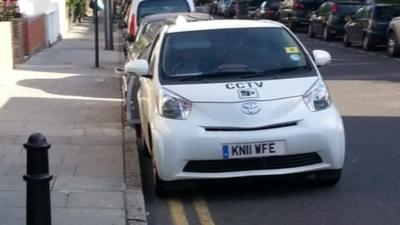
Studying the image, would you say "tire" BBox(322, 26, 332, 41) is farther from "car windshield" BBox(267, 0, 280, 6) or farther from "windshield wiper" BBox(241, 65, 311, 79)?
"windshield wiper" BBox(241, 65, 311, 79)

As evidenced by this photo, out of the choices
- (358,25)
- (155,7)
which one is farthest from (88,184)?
(358,25)

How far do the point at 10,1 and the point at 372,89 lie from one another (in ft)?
35.3

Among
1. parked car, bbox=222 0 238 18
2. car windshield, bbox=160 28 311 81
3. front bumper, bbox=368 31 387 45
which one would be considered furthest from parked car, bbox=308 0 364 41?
car windshield, bbox=160 28 311 81

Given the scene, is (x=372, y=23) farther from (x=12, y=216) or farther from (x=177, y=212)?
(x=12, y=216)

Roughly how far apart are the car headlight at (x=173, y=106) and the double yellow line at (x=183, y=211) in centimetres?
76

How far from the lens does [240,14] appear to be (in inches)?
1857

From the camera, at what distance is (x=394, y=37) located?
22.5m

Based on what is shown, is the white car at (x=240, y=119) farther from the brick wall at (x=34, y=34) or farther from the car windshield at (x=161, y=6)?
the brick wall at (x=34, y=34)

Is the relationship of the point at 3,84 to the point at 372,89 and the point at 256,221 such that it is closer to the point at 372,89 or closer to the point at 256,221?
the point at 372,89

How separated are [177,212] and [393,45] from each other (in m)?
16.3

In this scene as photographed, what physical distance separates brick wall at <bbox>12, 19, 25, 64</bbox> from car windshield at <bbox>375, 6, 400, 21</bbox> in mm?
10416

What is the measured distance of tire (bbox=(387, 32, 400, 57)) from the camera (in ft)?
73.3

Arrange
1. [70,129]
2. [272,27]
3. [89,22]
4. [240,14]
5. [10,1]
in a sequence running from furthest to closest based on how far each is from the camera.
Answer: [240,14], [89,22], [10,1], [70,129], [272,27]

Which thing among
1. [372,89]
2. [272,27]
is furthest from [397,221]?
[372,89]
